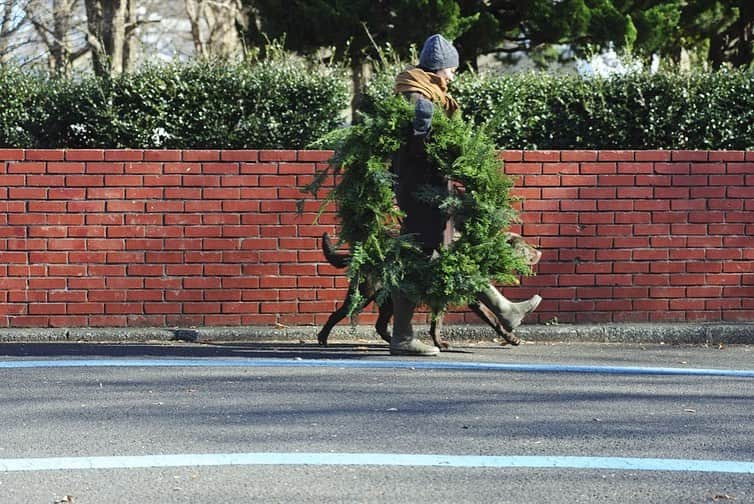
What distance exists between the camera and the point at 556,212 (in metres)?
10.4

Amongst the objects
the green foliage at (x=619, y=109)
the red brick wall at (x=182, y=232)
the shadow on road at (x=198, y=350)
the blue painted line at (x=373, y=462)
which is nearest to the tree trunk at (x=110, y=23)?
the red brick wall at (x=182, y=232)

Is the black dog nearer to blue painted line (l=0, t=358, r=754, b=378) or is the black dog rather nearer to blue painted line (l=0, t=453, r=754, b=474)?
blue painted line (l=0, t=358, r=754, b=378)

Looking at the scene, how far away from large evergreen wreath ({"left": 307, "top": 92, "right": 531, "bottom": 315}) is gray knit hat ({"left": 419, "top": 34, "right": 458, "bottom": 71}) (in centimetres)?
33

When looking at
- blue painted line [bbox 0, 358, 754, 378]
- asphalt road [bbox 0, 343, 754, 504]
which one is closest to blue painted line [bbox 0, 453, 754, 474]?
asphalt road [bbox 0, 343, 754, 504]

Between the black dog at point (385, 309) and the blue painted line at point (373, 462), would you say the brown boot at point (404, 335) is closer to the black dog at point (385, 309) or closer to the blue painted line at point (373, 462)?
the black dog at point (385, 309)

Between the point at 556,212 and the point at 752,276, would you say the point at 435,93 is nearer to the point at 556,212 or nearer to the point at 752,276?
the point at 556,212

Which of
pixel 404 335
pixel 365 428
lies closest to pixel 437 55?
pixel 404 335

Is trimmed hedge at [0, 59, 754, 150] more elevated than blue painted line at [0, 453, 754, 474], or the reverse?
trimmed hedge at [0, 59, 754, 150]

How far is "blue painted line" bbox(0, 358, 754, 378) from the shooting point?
8023mm

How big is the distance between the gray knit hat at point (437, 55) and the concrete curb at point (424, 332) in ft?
8.34

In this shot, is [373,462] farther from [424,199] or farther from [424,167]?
[424,167]

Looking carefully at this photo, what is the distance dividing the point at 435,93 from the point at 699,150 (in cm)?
317

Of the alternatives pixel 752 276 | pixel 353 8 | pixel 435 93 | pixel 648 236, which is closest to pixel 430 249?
pixel 435 93

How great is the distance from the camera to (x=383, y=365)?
26.7 feet
